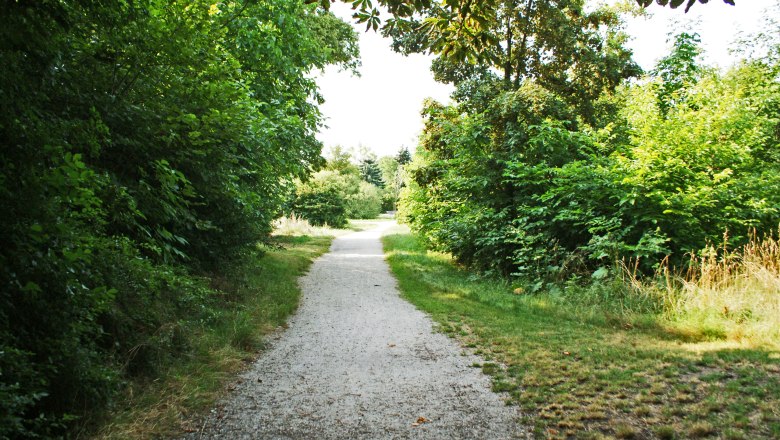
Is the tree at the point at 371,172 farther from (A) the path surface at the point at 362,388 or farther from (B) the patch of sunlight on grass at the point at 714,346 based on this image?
(B) the patch of sunlight on grass at the point at 714,346

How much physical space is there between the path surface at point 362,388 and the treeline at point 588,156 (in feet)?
12.0

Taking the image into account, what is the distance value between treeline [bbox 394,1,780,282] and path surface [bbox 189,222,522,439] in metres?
3.67

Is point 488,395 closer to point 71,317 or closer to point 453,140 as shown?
point 71,317

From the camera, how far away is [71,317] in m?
2.77

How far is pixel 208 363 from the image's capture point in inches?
186

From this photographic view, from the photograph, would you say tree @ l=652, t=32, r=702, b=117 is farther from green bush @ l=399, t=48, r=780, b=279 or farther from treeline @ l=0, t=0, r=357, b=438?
treeline @ l=0, t=0, r=357, b=438

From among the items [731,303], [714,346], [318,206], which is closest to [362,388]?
[714,346]

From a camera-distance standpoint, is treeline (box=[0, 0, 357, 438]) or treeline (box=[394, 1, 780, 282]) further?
treeline (box=[394, 1, 780, 282])

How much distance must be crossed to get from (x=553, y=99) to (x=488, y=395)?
9.72 metres

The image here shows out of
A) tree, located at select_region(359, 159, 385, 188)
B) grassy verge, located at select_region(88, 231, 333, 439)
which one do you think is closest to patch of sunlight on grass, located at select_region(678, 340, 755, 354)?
grassy verge, located at select_region(88, 231, 333, 439)

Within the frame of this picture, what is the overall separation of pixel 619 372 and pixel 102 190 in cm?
505

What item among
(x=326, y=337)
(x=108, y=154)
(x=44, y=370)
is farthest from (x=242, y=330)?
(x=44, y=370)

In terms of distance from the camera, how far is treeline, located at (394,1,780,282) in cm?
848

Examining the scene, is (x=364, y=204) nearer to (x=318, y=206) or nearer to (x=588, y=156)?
(x=318, y=206)
